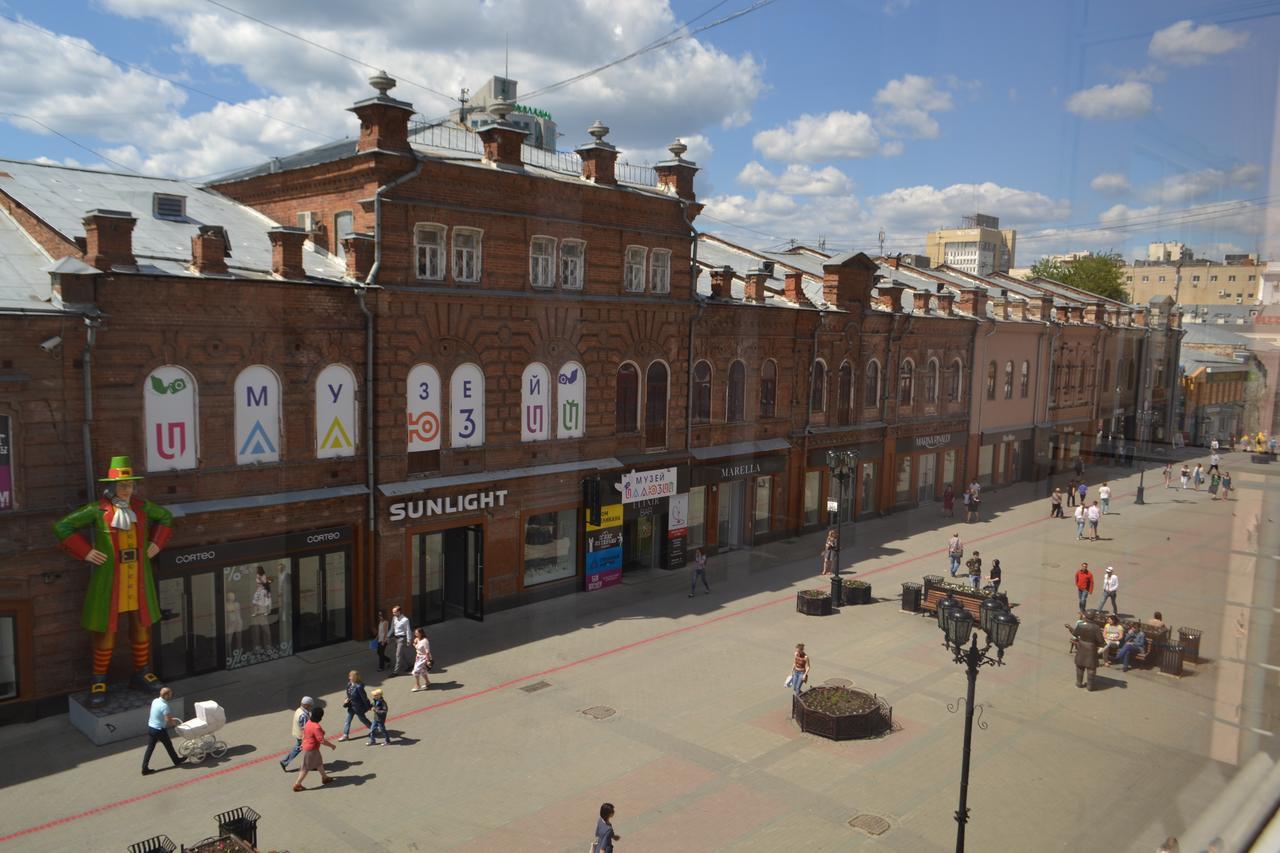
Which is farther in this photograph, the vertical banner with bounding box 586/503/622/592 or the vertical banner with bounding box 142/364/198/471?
the vertical banner with bounding box 586/503/622/592

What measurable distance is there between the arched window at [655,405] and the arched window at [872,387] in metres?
10.2

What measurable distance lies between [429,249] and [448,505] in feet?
18.0

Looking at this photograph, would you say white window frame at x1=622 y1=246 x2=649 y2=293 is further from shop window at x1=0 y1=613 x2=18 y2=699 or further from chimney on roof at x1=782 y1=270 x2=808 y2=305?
shop window at x1=0 y1=613 x2=18 y2=699

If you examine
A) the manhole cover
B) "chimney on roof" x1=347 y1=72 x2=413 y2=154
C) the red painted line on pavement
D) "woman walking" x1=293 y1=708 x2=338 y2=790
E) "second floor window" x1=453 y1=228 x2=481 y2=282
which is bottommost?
the red painted line on pavement

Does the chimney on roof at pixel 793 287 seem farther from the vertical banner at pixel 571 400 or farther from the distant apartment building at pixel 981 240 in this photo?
the distant apartment building at pixel 981 240

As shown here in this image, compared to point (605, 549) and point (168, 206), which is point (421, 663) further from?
point (168, 206)

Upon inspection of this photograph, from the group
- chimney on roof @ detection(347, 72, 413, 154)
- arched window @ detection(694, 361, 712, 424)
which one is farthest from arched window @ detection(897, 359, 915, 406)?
chimney on roof @ detection(347, 72, 413, 154)

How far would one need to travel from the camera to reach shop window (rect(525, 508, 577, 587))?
22031mm

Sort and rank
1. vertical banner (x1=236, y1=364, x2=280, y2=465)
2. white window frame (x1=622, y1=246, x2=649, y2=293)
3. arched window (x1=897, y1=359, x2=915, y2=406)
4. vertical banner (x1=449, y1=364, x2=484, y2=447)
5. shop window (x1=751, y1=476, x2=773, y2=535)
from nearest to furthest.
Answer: vertical banner (x1=236, y1=364, x2=280, y2=465), vertical banner (x1=449, y1=364, x2=484, y2=447), white window frame (x1=622, y1=246, x2=649, y2=293), shop window (x1=751, y1=476, x2=773, y2=535), arched window (x1=897, y1=359, x2=915, y2=406)

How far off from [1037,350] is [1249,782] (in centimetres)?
3684

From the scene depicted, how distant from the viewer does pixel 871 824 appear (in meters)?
12.0

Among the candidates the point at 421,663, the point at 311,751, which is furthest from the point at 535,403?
the point at 311,751

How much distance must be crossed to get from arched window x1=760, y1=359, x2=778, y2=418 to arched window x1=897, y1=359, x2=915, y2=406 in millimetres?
7217

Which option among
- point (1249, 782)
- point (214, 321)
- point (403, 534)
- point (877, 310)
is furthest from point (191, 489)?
point (877, 310)
